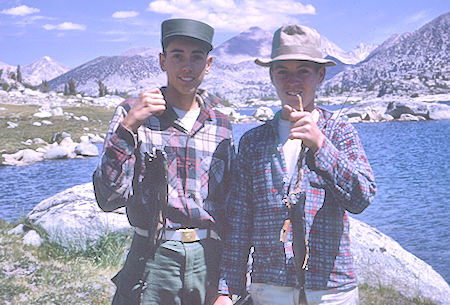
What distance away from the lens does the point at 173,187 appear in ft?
9.05

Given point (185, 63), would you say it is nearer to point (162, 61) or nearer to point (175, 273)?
point (162, 61)

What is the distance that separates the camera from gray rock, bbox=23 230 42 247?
7297 mm

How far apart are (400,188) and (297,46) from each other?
16049 mm

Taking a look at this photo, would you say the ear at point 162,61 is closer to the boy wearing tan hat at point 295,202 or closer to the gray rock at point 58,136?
the boy wearing tan hat at point 295,202

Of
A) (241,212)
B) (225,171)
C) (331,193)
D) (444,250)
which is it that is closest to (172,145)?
(225,171)

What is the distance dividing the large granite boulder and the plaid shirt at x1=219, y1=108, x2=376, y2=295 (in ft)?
13.3

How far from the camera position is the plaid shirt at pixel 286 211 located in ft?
7.48

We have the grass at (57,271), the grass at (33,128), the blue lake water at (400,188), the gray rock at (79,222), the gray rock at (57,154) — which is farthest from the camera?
the grass at (33,128)

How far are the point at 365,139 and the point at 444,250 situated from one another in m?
25.1

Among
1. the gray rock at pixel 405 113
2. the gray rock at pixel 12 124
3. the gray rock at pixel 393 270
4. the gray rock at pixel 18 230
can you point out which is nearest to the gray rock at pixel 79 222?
the gray rock at pixel 18 230

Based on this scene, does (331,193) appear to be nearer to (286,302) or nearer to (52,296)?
(286,302)

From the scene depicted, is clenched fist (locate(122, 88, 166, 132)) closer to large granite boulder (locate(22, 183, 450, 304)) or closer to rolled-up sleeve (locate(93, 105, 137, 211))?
rolled-up sleeve (locate(93, 105, 137, 211))

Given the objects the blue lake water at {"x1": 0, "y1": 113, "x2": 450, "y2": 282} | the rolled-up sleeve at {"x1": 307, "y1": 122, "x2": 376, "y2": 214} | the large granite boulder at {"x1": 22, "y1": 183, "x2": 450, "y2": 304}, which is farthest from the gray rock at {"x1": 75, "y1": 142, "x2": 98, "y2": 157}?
the rolled-up sleeve at {"x1": 307, "y1": 122, "x2": 376, "y2": 214}

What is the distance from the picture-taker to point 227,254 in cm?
267
